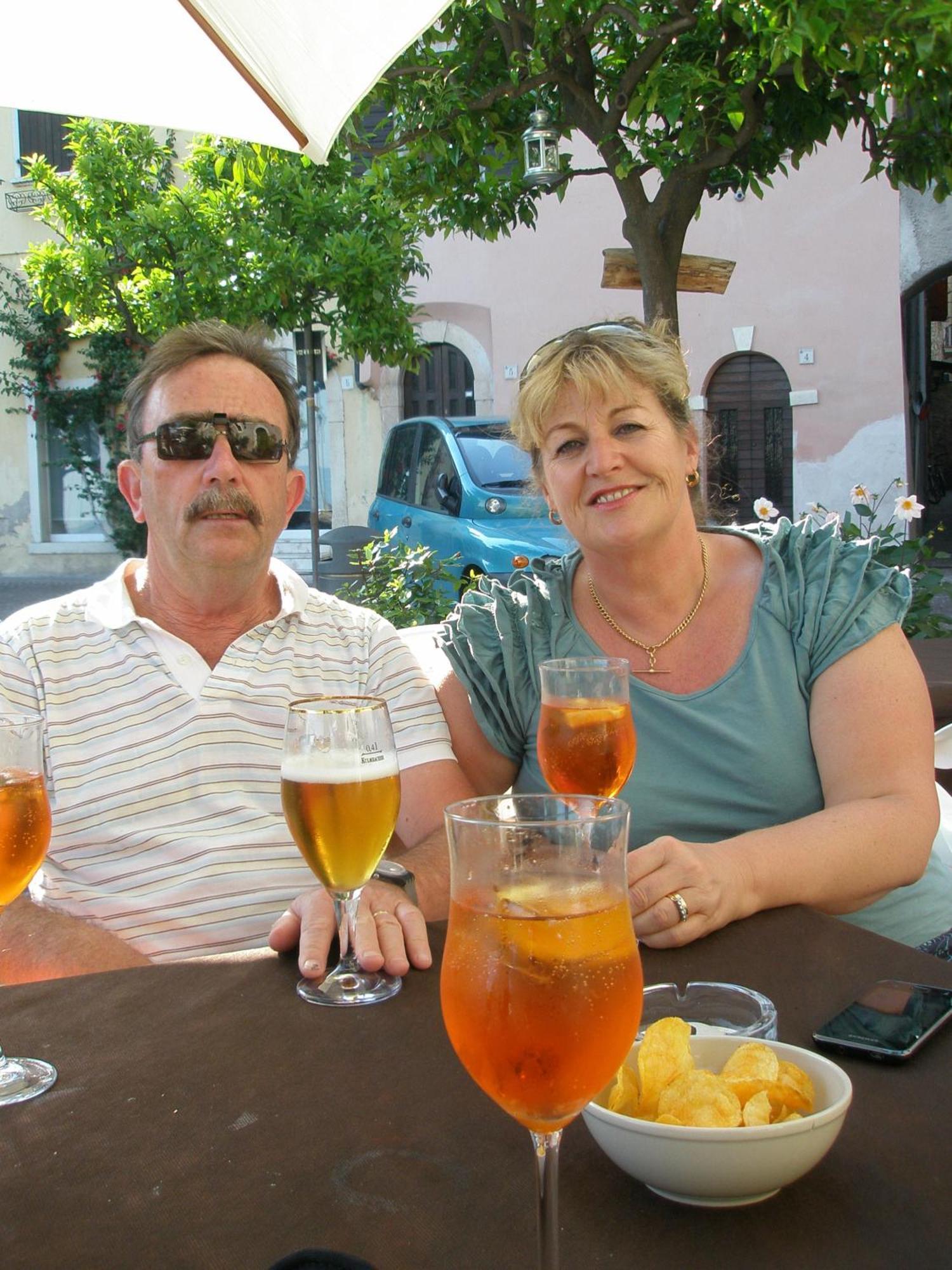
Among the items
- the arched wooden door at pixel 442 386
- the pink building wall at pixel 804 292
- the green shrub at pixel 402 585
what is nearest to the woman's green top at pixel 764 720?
the green shrub at pixel 402 585

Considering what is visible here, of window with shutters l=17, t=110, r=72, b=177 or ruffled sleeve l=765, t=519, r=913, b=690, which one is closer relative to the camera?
ruffled sleeve l=765, t=519, r=913, b=690

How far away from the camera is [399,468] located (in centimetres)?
1101

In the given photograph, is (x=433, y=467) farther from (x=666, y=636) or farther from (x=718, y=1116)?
(x=718, y=1116)

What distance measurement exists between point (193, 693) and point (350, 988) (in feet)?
3.32

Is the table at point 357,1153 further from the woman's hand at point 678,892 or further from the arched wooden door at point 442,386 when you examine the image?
the arched wooden door at point 442,386

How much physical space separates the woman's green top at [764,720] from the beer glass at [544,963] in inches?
50.0

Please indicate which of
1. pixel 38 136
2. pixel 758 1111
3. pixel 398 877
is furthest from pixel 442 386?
pixel 758 1111

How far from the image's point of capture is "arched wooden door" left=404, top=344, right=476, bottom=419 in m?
16.6

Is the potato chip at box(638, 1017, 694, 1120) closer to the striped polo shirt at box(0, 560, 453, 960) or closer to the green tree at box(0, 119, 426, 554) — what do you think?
the striped polo shirt at box(0, 560, 453, 960)

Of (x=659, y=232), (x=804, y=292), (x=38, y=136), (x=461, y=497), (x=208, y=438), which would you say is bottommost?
(x=208, y=438)

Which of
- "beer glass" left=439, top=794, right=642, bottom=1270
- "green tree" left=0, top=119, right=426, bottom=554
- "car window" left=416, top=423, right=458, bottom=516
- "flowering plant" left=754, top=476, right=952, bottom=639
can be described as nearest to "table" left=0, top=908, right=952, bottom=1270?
"beer glass" left=439, top=794, right=642, bottom=1270

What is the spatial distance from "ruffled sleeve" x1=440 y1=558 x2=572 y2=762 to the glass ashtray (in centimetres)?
102

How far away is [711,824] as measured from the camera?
2.16m

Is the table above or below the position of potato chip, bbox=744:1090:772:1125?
below
